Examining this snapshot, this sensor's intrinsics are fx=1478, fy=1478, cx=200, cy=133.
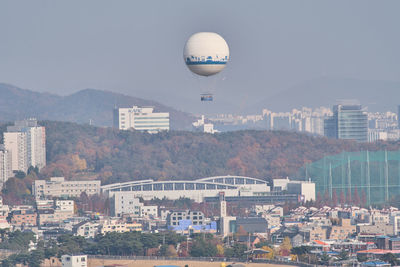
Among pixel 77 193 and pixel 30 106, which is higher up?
pixel 30 106

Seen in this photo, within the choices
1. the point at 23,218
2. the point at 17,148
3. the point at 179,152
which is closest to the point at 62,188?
the point at 17,148

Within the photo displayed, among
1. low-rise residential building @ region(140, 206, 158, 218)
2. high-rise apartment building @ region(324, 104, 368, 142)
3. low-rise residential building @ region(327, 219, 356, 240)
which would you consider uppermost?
high-rise apartment building @ region(324, 104, 368, 142)

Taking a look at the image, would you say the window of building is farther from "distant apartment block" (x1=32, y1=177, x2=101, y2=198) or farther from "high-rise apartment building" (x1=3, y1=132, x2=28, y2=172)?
"high-rise apartment building" (x1=3, y1=132, x2=28, y2=172)

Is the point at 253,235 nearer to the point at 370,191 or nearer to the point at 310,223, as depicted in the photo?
the point at 310,223

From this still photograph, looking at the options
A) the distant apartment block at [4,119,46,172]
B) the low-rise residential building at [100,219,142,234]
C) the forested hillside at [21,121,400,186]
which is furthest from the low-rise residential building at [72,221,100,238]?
the forested hillside at [21,121,400,186]

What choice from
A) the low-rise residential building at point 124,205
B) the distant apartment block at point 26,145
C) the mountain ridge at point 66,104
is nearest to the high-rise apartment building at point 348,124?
the mountain ridge at point 66,104

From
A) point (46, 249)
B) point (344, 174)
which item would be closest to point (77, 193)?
point (344, 174)
